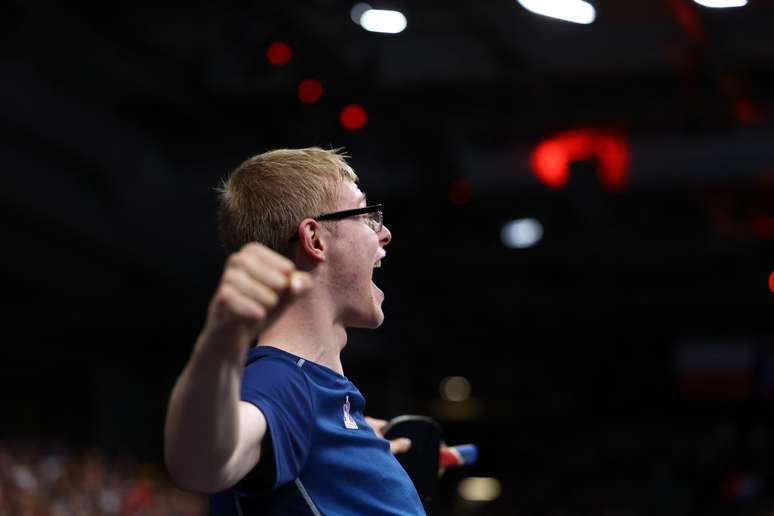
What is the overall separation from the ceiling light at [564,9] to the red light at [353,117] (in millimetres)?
2008

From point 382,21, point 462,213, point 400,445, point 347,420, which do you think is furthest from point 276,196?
point 462,213

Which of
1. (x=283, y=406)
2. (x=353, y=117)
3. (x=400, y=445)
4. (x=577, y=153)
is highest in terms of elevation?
(x=577, y=153)

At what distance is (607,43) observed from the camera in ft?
22.4

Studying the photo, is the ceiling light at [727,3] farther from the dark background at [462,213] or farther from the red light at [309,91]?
the red light at [309,91]

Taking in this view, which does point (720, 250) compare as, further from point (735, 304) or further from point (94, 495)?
point (94, 495)

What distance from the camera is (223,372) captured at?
1017 millimetres

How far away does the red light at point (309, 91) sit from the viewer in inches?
242

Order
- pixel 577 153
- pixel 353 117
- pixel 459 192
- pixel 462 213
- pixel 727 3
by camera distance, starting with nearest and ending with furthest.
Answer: pixel 727 3 < pixel 353 117 < pixel 577 153 < pixel 459 192 < pixel 462 213

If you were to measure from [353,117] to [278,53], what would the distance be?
2.48 ft

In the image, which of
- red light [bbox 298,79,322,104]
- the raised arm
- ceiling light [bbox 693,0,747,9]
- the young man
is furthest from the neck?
red light [bbox 298,79,322,104]

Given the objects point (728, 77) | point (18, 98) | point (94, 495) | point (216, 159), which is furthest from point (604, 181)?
point (94, 495)

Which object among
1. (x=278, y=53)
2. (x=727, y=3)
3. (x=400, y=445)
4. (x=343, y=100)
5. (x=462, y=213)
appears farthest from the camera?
(x=462, y=213)

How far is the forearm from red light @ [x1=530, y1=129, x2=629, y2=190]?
22.3 feet

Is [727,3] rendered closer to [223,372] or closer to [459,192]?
[223,372]
